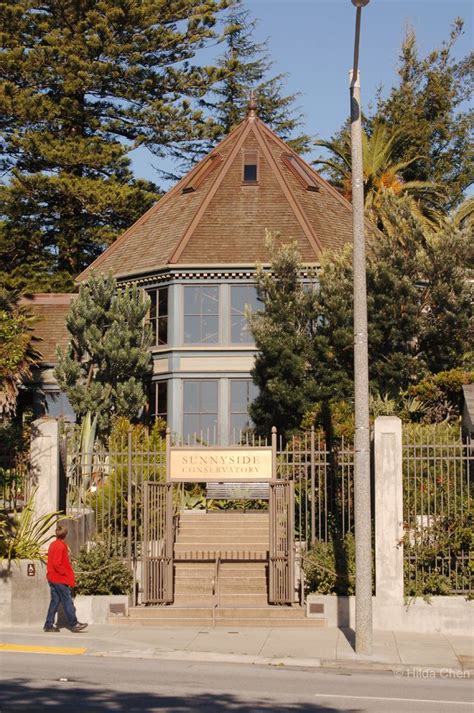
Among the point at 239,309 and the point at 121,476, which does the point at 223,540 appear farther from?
the point at 239,309

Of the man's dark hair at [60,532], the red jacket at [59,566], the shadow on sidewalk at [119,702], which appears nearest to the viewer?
the shadow on sidewalk at [119,702]

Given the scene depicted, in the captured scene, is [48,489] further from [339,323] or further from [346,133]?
[346,133]

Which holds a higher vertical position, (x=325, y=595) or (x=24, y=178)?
(x=24, y=178)

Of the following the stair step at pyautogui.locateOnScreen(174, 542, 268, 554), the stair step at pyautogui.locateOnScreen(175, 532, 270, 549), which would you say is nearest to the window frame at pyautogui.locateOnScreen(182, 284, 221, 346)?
the stair step at pyautogui.locateOnScreen(175, 532, 270, 549)

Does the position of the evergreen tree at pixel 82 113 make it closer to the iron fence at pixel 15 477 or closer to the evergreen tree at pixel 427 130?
the evergreen tree at pixel 427 130

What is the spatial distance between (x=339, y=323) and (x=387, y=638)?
36.2 ft

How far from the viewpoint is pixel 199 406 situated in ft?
97.9

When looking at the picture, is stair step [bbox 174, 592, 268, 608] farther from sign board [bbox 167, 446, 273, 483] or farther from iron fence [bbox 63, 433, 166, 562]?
sign board [bbox 167, 446, 273, 483]

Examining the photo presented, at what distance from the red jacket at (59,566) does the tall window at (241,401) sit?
13422mm

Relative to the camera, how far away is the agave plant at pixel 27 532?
17.1 metres

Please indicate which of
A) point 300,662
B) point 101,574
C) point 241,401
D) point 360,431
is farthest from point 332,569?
point 241,401

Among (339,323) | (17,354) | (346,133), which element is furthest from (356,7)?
(346,133)

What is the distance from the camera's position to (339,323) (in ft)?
85.8

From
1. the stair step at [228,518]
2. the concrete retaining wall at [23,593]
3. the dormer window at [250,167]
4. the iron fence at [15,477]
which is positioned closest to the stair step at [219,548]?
the stair step at [228,518]
